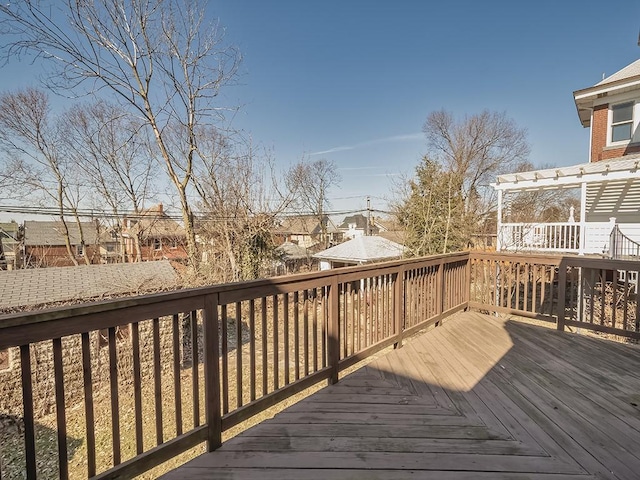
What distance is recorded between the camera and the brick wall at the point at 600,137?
938cm

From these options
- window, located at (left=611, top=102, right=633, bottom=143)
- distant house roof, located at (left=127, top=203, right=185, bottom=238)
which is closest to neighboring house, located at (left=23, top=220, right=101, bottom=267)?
distant house roof, located at (left=127, top=203, right=185, bottom=238)

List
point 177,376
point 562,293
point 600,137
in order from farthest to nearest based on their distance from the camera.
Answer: point 600,137
point 562,293
point 177,376

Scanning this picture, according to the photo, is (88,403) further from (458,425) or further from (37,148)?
(37,148)

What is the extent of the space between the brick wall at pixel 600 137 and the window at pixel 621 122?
0.17 metres

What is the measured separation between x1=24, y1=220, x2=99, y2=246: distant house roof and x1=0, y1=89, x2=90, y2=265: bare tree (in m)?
1.64

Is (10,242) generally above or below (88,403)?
above

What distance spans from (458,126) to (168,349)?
19967 millimetres

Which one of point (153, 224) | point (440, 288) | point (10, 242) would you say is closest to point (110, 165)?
point (153, 224)

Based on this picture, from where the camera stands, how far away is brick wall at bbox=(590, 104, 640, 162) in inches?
369

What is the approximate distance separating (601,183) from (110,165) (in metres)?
19.2

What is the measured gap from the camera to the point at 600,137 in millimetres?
9586

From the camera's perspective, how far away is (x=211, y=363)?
5.97 feet

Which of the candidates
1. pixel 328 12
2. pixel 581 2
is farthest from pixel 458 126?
pixel 328 12

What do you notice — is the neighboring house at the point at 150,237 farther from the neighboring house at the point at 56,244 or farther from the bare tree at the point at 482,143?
the bare tree at the point at 482,143
